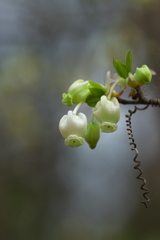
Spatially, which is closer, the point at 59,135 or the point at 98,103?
the point at 98,103

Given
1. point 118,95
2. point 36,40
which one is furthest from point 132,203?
point 118,95

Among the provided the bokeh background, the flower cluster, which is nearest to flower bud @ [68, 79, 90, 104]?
the flower cluster

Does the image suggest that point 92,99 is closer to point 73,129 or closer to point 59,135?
point 73,129

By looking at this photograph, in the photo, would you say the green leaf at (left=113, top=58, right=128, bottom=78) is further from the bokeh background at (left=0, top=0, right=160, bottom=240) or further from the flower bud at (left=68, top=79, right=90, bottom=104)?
the bokeh background at (left=0, top=0, right=160, bottom=240)

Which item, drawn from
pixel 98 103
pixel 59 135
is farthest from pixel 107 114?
pixel 59 135

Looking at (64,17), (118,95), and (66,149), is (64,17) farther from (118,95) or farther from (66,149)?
(118,95)
